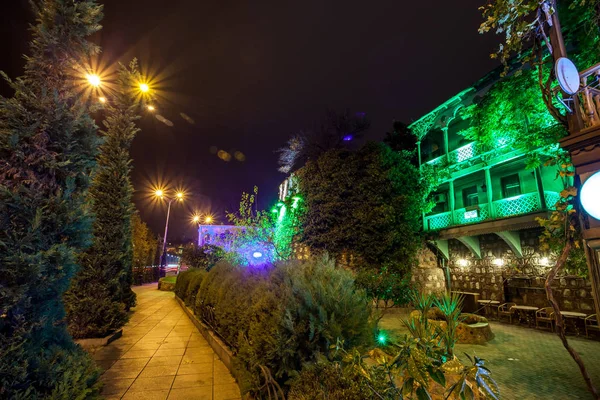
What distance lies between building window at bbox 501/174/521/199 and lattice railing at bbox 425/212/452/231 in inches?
115

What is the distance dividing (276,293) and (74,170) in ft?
10.5

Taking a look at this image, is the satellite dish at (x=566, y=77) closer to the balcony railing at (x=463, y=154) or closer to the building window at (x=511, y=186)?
the balcony railing at (x=463, y=154)

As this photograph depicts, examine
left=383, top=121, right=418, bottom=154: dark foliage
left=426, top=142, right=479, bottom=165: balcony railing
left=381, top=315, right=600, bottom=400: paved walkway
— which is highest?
left=383, top=121, right=418, bottom=154: dark foliage

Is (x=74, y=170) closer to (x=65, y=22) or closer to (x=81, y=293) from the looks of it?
(x=65, y=22)

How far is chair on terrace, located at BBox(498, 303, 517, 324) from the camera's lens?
11091mm

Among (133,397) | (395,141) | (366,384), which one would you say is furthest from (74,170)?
(395,141)

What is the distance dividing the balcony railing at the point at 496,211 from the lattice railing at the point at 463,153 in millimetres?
2637

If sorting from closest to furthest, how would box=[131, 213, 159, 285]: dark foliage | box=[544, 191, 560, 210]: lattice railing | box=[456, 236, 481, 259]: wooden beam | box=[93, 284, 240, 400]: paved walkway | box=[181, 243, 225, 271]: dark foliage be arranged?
box=[93, 284, 240, 400]: paved walkway < box=[544, 191, 560, 210]: lattice railing < box=[456, 236, 481, 259]: wooden beam < box=[181, 243, 225, 271]: dark foliage < box=[131, 213, 159, 285]: dark foliage

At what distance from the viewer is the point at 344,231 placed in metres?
13.2

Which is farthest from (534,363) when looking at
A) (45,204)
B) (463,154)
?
(463,154)

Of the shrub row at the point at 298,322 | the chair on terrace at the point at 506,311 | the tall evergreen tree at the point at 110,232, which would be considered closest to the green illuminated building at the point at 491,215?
the chair on terrace at the point at 506,311

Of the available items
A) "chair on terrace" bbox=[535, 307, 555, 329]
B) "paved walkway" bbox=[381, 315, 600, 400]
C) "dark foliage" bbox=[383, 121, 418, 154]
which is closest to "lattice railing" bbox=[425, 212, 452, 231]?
"dark foliage" bbox=[383, 121, 418, 154]

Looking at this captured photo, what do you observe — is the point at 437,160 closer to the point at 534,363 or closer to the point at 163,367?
the point at 534,363

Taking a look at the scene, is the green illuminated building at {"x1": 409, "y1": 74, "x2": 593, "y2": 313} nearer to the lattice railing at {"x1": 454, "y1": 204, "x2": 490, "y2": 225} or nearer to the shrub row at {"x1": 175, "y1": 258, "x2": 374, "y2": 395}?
the lattice railing at {"x1": 454, "y1": 204, "x2": 490, "y2": 225}
